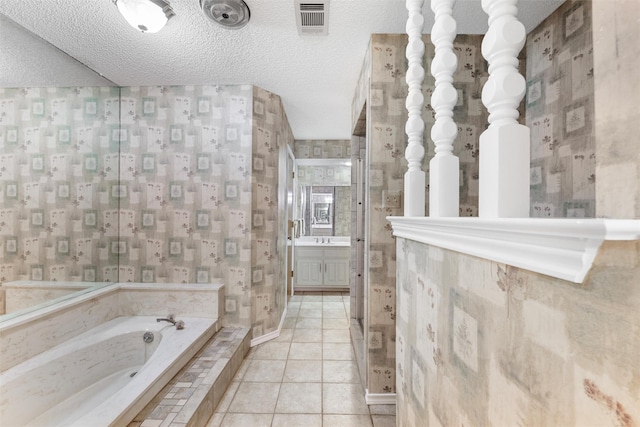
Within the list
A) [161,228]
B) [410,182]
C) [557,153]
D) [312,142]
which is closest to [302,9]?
[410,182]

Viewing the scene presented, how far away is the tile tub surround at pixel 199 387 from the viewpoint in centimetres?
147

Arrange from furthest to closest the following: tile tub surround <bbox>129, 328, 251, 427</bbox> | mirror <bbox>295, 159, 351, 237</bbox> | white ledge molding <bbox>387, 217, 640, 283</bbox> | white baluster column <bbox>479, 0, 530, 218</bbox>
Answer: mirror <bbox>295, 159, 351, 237</bbox>, tile tub surround <bbox>129, 328, 251, 427</bbox>, white baluster column <bbox>479, 0, 530, 218</bbox>, white ledge molding <bbox>387, 217, 640, 283</bbox>

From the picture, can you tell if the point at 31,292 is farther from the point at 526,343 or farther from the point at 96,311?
the point at 526,343

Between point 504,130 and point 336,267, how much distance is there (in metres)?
4.11

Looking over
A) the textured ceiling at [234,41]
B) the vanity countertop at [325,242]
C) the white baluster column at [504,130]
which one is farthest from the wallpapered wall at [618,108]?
the vanity countertop at [325,242]

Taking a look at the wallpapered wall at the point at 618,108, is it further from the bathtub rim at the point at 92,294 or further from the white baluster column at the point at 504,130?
the bathtub rim at the point at 92,294

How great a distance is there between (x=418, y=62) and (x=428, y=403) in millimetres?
1179

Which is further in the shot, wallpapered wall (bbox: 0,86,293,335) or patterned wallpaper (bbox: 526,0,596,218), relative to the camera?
wallpapered wall (bbox: 0,86,293,335)

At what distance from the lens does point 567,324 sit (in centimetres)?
36

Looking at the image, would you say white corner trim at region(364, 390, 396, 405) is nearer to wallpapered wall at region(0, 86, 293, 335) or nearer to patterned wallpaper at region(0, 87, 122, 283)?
wallpapered wall at region(0, 86, 293, 335)

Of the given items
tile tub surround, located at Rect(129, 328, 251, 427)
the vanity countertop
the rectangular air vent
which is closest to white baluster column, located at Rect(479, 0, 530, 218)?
the rectangular air vent

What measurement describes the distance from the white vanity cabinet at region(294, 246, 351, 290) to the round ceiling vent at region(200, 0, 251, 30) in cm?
328

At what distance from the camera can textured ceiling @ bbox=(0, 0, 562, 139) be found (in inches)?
66.6

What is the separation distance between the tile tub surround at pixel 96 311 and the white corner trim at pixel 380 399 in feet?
4.90
